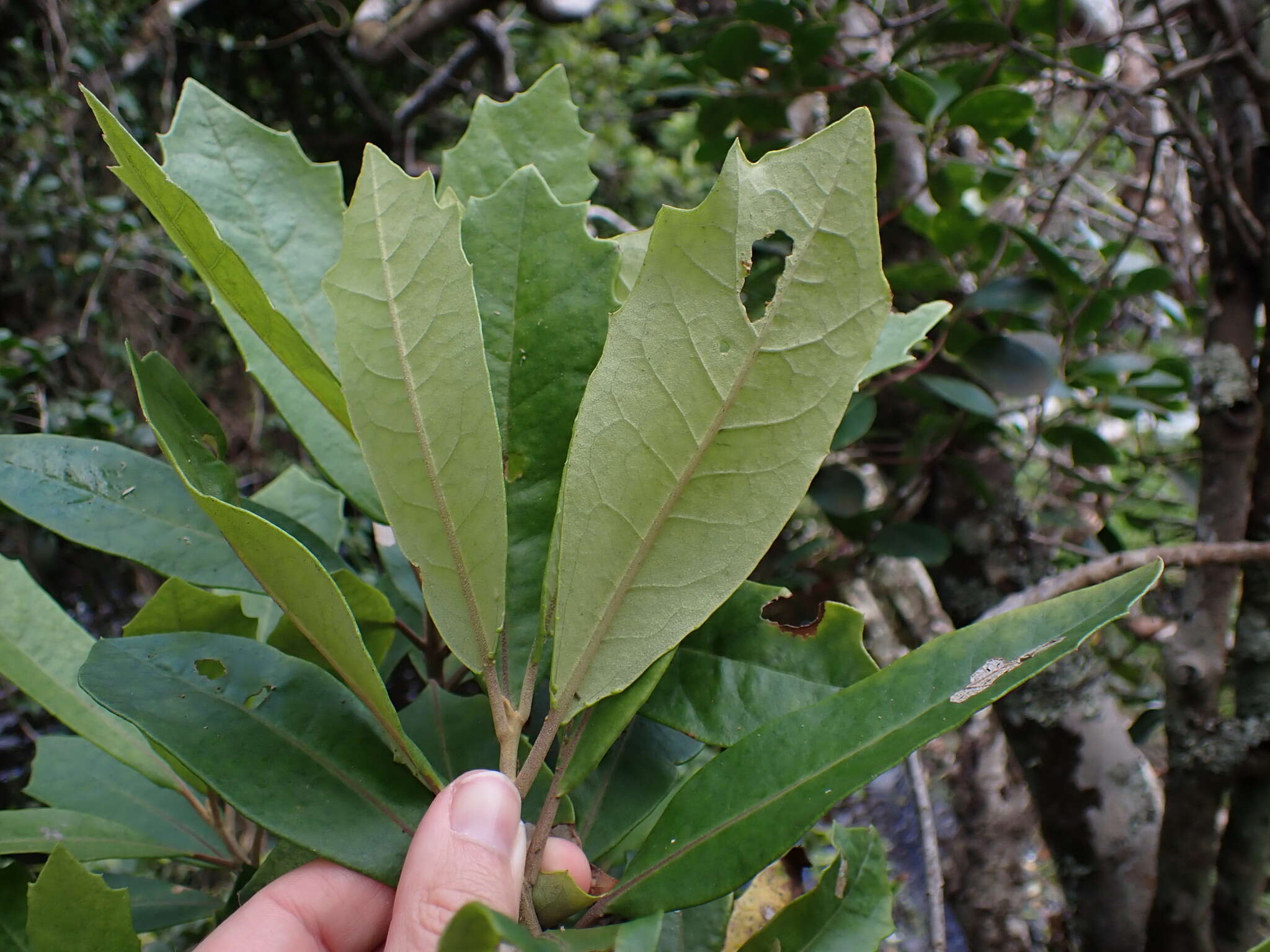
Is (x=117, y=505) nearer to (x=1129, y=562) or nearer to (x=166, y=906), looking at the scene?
(x=166, y=906)

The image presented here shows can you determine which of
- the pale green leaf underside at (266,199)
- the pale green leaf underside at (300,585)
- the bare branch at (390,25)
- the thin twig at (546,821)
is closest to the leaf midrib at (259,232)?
the pale green leaf underside at (266,199)

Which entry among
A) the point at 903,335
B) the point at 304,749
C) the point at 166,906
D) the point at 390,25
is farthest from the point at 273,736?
the point at 390,25

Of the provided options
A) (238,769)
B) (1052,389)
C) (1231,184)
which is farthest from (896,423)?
(238,769)

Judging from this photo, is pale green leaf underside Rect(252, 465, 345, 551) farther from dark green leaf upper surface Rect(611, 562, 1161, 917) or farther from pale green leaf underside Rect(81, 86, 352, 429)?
dark green leaf upper surface Rect(611, 562, 1161, 917)

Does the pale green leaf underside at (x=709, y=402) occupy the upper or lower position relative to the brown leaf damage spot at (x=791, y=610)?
upper

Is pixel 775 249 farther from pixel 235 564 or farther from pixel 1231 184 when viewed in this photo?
pixel 235 564

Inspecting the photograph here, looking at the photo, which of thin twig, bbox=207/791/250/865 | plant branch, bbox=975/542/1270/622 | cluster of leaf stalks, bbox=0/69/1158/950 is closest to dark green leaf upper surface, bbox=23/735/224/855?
thin twig, bbox=207/791/250/865

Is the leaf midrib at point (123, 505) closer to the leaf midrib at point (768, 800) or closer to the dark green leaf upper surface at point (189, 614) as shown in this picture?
the dark green leaf upper surface at point (189, 614)

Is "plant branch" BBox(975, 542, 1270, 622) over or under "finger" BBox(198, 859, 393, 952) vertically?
under
